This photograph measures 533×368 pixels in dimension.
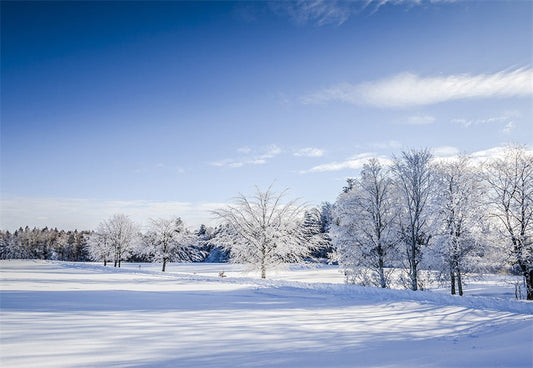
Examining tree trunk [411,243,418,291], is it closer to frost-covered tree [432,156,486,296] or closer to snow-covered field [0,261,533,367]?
frost-covered tree [432,156,486,296]

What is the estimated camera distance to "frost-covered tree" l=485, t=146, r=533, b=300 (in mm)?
18750

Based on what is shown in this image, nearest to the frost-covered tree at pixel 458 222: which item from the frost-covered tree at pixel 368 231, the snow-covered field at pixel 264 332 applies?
the frost-covered tree at pixel 368 231

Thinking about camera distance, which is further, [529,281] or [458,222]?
[458,222]

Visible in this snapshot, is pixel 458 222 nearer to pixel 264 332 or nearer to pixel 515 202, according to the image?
pixel 515 202

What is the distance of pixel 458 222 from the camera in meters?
20.4

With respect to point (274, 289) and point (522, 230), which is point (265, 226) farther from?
point (522, 230)

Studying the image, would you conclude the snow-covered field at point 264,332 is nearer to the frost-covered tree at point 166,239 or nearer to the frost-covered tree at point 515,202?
the frost-covered tree at point 515,202

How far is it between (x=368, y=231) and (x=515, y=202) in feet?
33.3

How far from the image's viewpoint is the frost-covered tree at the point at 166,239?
41031 millimetres

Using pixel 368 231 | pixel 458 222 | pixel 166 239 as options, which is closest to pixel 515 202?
pixel 458 222

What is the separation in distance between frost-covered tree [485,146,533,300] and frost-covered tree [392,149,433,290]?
464 centimetres

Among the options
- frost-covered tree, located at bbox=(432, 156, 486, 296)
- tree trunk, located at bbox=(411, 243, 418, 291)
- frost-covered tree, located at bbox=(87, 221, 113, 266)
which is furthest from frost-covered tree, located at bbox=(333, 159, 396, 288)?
frost-covered tree, located at bbox=(87, 221, 113, 266)

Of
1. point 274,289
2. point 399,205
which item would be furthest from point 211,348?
point 399,205

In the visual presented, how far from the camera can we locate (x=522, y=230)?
19.0 m
